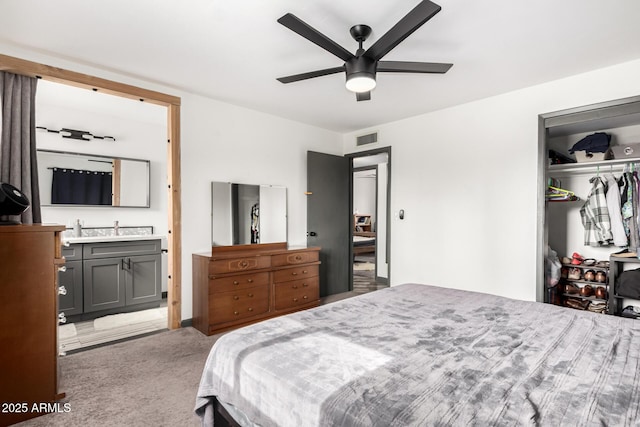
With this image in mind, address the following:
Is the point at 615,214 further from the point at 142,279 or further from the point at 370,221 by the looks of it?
the point at 370,221

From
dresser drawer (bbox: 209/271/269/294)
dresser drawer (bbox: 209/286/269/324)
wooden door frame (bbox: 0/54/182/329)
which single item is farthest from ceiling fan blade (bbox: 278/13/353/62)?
dresser drawer (bbox: 209/286/269/324)

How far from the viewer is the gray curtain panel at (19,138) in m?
2.53

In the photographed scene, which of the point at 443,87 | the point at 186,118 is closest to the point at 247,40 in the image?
the point at 186,118

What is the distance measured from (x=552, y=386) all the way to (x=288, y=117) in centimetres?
405

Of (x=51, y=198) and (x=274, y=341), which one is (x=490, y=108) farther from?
(x=51, y=198)

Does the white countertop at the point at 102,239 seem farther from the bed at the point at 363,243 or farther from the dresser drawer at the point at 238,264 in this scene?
the bed at the point at 363,243

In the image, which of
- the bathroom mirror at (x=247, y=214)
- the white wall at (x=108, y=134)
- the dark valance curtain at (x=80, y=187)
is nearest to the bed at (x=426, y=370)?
the bathroom mirror at (x=247, y=214)

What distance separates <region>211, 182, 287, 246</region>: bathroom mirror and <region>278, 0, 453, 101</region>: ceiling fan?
6.03 ft

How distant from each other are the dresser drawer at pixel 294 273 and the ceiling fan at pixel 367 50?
7.32ft

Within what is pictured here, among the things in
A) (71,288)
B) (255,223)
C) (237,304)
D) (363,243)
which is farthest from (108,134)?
(363,243)

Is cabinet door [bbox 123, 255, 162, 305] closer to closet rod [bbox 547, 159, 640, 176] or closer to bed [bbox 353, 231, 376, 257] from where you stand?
closet rod [bbox 547, 159, 640, 176]

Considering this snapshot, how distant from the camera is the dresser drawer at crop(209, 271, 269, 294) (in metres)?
3.30

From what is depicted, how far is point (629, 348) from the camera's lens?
1.40 metres

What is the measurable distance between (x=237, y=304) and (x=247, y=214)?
1.12 meters
